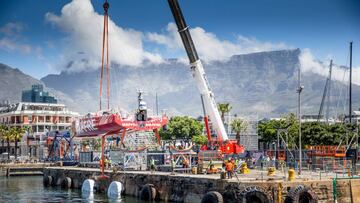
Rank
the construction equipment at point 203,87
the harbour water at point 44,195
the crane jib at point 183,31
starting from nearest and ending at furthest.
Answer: the harbour water at point 44,195 → the construction equipment at point 203,87 → the crane jib at point 183,31

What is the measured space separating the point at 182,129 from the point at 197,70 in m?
75.6

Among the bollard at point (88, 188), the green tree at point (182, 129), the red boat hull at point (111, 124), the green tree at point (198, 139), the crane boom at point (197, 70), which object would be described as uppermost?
the crane boom at point (197, 70)

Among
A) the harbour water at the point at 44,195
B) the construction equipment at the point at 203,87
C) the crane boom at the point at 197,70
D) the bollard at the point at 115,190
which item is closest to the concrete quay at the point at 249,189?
the harbour water at the point at 44,195

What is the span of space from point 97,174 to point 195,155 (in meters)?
10.9

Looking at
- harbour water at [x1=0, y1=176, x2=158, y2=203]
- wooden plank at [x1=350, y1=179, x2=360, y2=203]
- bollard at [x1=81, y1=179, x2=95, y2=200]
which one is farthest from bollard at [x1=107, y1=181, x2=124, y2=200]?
wooden plank at [x1=350, y1=179, x2=360, y2=203]

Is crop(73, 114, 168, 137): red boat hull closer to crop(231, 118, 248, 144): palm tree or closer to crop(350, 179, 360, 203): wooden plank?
crop(350, 179, 360, 203): wooden plank

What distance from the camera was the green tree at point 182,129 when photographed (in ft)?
446

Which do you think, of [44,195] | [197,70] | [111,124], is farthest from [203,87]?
[44,195]

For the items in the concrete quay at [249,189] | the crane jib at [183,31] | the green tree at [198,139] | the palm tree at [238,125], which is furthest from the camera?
the green tree at [198,139]

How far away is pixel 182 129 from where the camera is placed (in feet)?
443

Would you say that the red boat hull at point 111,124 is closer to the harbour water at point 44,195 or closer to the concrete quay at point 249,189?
the harbour water at point 44,195

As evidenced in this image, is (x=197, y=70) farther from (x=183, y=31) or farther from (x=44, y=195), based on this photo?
(x=44, y=195)

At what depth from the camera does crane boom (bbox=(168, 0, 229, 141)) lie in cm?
5878

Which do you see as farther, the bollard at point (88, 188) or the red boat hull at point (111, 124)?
the red boat hull at point (111, 124)
